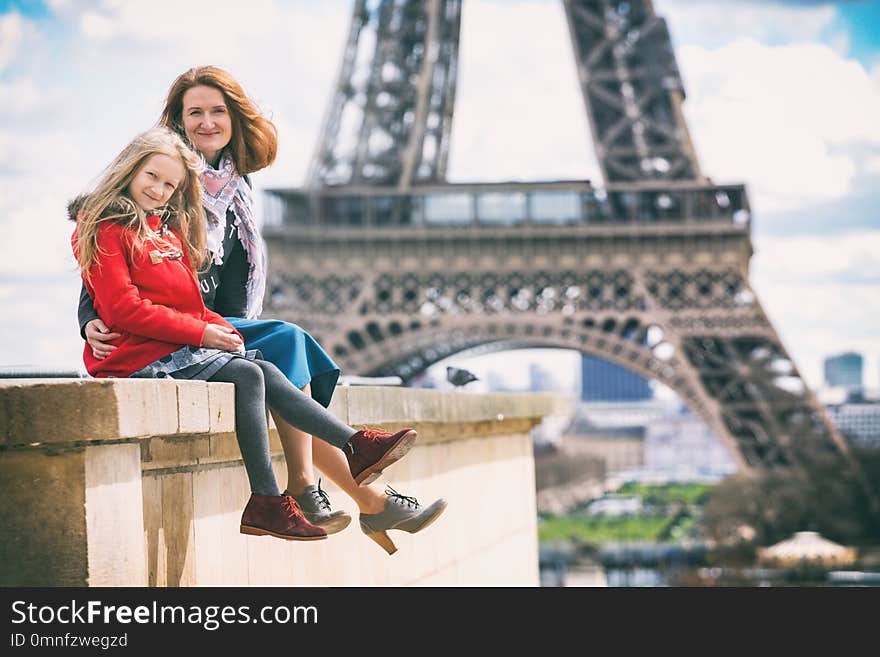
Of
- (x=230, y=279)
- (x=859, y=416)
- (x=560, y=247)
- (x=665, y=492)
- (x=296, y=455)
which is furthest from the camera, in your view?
(x=665, y=492)

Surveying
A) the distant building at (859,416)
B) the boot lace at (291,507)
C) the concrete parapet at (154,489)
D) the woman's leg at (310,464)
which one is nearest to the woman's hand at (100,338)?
the concrete parapet at (154,489)

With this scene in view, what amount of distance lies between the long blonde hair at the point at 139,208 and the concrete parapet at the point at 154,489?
53cm

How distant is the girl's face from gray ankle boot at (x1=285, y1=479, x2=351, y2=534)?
2.98 feet

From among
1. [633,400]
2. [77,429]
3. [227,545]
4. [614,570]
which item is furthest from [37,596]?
[633,400]

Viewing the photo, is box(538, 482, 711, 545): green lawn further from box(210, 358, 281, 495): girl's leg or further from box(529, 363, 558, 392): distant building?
box(529, 363, 558, 392): distant building

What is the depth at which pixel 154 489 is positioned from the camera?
13.6ft

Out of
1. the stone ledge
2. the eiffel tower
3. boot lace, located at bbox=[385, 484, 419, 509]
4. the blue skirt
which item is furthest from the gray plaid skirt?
the eiffel tower

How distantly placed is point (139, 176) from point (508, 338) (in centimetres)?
2972

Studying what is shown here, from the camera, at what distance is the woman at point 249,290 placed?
182 inches

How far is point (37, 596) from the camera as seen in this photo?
379 centimetres

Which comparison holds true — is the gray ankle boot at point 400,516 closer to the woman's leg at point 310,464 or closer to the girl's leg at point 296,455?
the woman's leg at point 310,464

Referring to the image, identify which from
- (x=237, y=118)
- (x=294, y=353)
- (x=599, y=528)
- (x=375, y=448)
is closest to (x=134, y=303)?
(x=294, y=353)

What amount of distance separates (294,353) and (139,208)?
1.95 feet

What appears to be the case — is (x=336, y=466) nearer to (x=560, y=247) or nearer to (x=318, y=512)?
(x=318, y=512)
